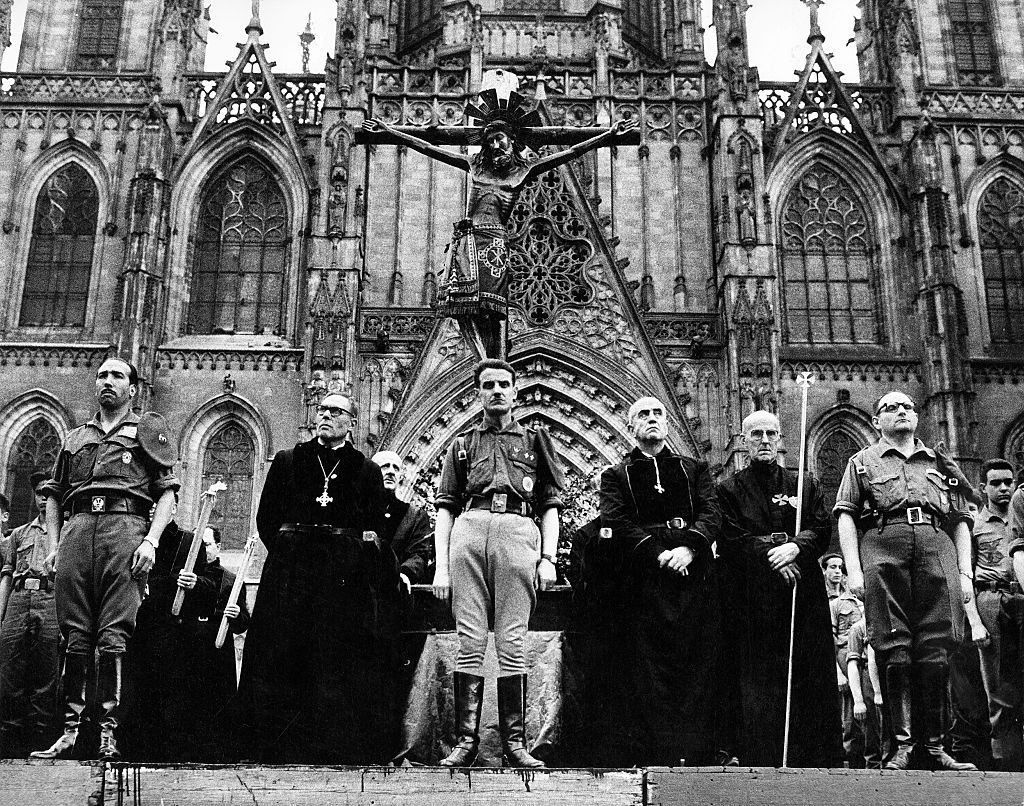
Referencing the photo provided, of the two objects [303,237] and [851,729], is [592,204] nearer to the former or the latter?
[303,237]

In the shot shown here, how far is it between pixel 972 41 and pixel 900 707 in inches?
997

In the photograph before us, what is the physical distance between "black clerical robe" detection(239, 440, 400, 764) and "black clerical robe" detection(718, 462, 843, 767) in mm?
2109

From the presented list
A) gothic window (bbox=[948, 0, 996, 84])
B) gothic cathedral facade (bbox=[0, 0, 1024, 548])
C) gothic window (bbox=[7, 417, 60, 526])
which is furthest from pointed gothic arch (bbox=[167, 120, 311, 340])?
gothic window (bbox=[948, 0, 996, 84])

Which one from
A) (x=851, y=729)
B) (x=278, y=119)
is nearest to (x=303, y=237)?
(x=278, y=119)

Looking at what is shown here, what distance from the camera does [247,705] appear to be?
719 centimetres

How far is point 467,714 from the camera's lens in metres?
6.79

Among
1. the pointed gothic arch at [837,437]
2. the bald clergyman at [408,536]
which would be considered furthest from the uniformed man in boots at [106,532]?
the pointed gothic arch at [837,437]

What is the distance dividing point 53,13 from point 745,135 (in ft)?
52.1

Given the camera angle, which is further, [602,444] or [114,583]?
[602,444]

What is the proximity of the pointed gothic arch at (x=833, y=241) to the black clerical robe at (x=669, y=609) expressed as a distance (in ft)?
61.4

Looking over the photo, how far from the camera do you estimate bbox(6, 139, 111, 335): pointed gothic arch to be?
25.7m

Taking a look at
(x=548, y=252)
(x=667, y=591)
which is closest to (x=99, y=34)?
(x=548, y=252)

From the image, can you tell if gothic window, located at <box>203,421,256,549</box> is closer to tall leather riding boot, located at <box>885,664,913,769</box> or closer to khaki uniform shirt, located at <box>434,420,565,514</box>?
khaki uniform shirt, located at <box>434,420,565,514</box>

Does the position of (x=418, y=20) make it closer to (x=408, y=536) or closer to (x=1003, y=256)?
(x=1003, y=256)
